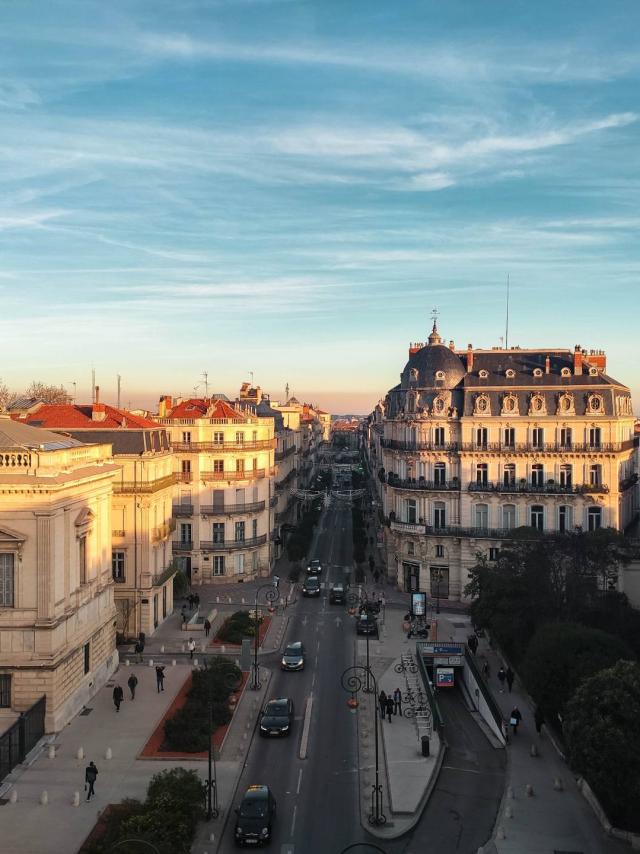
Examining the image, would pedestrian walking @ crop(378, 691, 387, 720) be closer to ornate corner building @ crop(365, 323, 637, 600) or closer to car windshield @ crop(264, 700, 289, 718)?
car windshield @ crop(264, 700, 289, 718)

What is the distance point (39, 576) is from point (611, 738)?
72.8 feet

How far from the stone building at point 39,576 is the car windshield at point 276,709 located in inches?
346

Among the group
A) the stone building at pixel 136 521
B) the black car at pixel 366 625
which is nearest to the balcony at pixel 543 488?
the black car at pixel 366 625

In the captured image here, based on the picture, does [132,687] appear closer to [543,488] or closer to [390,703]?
[390,703]

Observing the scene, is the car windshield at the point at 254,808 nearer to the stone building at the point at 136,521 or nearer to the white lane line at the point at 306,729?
the white lane line at the point at 306,729

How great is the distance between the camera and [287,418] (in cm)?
11262

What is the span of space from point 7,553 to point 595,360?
156 ft

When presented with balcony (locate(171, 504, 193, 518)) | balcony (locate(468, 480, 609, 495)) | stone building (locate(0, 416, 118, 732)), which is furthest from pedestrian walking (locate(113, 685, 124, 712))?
balcony (locate(468, 480, 609, 495))

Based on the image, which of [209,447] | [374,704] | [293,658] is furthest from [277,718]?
[209,447]

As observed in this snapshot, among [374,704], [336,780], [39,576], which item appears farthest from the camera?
[374,704]

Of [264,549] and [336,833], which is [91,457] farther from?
[264,549]

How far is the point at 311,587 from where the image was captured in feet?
197

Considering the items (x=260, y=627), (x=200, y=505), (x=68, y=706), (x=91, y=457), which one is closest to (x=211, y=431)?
(x=200, y=505)

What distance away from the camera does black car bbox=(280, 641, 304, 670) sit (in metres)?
41.9
